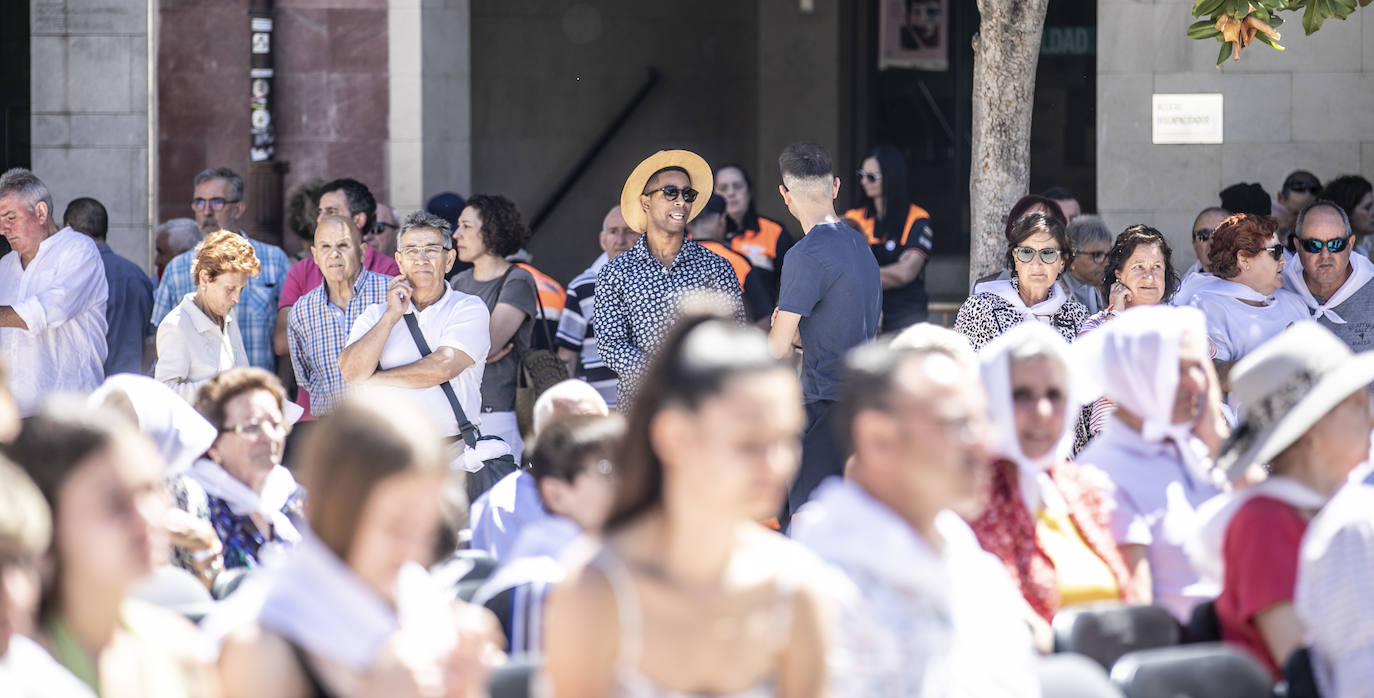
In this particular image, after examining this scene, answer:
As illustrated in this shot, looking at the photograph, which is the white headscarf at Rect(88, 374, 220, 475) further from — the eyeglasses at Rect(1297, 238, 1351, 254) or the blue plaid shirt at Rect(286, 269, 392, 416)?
the eyeglasses at Rect(1297, 238, 1351, 254)

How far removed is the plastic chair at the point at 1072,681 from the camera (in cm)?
320

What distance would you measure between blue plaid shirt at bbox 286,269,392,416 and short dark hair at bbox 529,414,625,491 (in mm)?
2766

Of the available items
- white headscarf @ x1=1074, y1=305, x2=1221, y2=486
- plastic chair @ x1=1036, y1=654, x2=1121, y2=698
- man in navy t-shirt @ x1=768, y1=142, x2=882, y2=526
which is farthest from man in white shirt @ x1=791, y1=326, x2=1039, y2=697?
man in navy t-shirt @ x1=768, y1=142, x2=882, y2=526

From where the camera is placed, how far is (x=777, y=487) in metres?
2.57

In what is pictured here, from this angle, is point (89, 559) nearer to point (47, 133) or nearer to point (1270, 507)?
point (1270, 507)

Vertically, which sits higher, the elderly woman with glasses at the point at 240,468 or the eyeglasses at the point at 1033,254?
the eyeglasses at the point at 1033,254

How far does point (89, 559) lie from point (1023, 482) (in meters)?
2.26

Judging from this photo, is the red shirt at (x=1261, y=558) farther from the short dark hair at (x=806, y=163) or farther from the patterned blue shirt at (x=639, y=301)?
the patterned blue shirt at (x=639, y=301)

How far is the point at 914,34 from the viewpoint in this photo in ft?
45.7

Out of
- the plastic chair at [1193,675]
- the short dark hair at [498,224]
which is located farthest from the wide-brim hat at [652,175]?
the plastic chair at [1193,675]

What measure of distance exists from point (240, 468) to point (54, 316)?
10.6ft

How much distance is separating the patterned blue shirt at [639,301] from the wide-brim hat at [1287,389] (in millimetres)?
3411

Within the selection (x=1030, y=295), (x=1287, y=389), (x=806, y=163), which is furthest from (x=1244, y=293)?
(x=1287, y=389)

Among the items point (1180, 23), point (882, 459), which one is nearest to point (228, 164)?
point (1180, 23)
